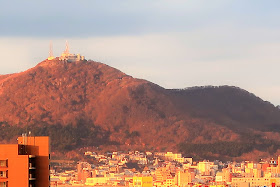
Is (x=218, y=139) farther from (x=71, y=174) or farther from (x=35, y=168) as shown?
(x=35, y=168)

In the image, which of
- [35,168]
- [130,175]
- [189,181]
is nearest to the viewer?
[35,168]

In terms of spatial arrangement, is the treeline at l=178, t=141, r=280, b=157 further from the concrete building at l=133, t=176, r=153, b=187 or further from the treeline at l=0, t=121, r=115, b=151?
the concrete building at l=133, t=176, r=153, b=187

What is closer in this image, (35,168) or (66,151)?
(35,168)

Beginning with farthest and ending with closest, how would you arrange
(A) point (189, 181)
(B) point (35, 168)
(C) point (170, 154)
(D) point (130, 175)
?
(C) point (170, 154)
(D) point (130, 175)
(A) point (189, 181)
(B) point (35, 168)

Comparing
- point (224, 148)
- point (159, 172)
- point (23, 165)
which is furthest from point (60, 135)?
point (23, 165)

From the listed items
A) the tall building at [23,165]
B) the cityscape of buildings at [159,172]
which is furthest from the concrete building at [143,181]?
the tall building at [23,165]

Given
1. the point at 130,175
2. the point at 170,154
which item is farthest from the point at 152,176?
the point at 170,154
